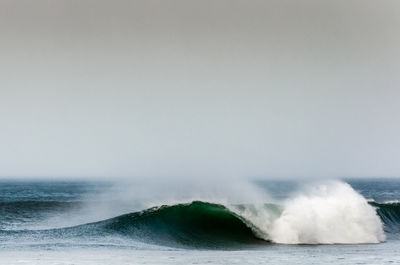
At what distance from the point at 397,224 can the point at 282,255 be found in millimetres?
10785

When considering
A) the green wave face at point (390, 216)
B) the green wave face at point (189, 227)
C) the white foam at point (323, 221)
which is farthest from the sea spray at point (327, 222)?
the green wave face at point (390, 216)

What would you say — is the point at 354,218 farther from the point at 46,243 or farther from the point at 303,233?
the point at 46,243

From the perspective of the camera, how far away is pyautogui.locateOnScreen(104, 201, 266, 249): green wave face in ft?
74.0

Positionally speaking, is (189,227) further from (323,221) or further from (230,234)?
(323,221)

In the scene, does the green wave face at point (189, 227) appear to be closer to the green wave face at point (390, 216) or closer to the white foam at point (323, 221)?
the white foam at point (323, 221)

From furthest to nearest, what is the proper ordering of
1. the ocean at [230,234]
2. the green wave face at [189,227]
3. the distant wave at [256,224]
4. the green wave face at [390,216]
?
1. the green wave face at [390,216]
2. the green wave face at [189,227]
3. the distant wave at [256,224]
4. the ocean at [230,234]

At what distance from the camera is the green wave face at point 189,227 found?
888 inches

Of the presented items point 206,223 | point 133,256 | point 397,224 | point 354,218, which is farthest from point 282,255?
point 397,224

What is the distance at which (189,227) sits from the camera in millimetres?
24859

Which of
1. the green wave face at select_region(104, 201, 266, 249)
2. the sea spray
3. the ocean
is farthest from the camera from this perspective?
the green wave face at select_region(104, 201, 266, 249)

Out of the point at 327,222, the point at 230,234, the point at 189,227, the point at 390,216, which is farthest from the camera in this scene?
the point at 390,216

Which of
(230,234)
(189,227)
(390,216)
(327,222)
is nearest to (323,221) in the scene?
(327,222)

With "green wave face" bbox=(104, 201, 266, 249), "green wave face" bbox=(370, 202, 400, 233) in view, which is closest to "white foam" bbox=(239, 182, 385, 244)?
"green wave face" bbox=(104, 201, 266, 249)

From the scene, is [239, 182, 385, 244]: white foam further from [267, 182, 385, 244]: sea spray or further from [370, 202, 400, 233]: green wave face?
[370, 202, 400, 233]: green wave face
